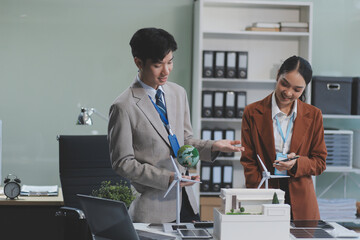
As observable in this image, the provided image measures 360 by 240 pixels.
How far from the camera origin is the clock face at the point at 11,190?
3.78m

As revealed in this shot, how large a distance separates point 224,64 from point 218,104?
37 cm

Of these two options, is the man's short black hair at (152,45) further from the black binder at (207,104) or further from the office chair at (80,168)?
the black binder at (207,104)

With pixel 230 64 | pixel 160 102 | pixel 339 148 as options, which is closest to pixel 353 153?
pixel 339 148

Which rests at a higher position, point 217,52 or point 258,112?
point 217,52

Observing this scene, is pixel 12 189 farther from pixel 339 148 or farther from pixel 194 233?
pixel 339 148

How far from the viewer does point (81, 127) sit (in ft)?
17.5

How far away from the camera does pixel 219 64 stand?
4.99m

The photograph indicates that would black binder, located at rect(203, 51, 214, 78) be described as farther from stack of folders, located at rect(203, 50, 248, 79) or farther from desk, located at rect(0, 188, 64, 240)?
desk, located at rect(0, 188, 64, 240)

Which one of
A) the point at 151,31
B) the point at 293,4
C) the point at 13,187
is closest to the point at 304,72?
the point at 151,31

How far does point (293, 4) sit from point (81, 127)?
2.33 metres

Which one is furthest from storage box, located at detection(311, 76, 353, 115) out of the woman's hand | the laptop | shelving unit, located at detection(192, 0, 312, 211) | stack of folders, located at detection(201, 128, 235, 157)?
the laptop

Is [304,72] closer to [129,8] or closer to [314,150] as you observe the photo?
[314,150]

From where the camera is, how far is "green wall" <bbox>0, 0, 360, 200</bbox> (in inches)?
204

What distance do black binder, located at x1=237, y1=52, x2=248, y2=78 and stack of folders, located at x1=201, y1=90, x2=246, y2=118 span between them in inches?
6.9
